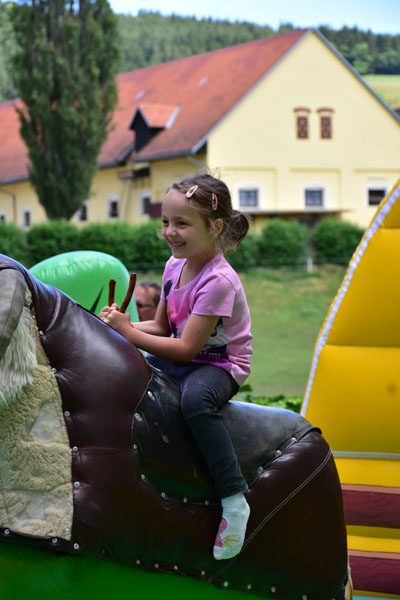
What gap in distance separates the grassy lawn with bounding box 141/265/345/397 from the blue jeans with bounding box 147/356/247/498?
7.53 metres

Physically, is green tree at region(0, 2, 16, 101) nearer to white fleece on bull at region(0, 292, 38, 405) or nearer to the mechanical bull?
the mechanical bull

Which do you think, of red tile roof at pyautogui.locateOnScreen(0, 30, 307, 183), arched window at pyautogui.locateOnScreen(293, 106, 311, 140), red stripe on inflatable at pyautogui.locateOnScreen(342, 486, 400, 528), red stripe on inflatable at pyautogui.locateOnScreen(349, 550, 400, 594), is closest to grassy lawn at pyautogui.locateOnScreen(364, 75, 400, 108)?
arched window at pyautogui.locateOnScreen(293, 106, 311, 140)

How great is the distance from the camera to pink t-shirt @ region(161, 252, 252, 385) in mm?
2787

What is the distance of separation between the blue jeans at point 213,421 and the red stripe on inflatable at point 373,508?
1353 mm

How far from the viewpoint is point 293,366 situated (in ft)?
43.1

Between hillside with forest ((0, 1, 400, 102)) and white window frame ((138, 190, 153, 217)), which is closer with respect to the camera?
white window frame ((138, 190, 153, 217))

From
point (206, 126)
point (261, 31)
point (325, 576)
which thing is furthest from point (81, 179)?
point (261, 31)

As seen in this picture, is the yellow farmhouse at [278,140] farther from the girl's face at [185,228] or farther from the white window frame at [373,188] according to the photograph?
the girl's face at [185,228]

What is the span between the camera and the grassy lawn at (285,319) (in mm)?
11974

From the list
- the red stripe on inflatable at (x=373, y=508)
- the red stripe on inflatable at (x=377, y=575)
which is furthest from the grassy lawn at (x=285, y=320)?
the red stripe on inflatable at (x=377, y=575)

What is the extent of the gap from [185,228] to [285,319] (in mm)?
16184

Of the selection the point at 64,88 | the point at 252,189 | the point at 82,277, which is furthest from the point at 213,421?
the point at 252,189

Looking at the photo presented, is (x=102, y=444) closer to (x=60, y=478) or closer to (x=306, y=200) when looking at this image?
(x=60, y=478)

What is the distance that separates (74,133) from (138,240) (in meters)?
6.43
